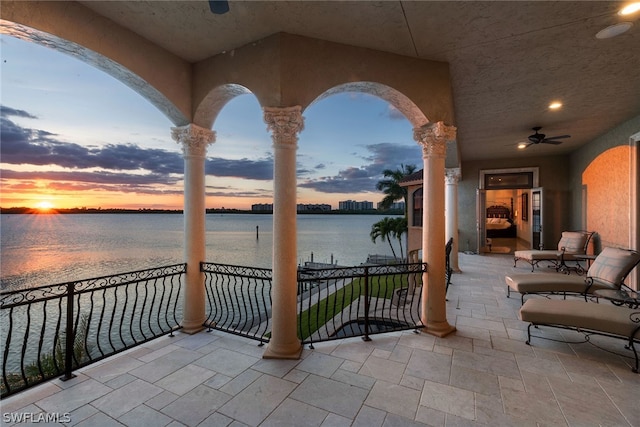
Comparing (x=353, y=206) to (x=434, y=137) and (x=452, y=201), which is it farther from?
(x=434, y=137)

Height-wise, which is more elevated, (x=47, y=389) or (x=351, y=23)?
(x=351, y=23)

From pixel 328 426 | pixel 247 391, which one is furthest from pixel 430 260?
pixel 247 391

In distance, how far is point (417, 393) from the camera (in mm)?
2385

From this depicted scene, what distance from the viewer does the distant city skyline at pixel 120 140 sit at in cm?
660

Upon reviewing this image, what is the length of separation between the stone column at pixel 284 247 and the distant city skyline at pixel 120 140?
286 mm

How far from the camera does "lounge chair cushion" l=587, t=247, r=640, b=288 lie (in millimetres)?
4039

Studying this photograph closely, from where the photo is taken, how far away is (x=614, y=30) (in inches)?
111

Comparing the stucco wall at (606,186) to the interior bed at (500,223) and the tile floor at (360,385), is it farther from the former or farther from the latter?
the interior bed at (500,223)

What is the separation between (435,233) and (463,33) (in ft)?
7.84

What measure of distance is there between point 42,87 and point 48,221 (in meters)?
121

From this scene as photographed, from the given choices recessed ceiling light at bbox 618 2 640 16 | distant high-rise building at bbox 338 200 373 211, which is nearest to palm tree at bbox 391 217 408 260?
distant high-rise building at bbox 338 200 373 211

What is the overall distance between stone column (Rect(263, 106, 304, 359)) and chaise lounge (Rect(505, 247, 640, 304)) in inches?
155

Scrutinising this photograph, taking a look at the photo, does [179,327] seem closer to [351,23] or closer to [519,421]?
[519,421]

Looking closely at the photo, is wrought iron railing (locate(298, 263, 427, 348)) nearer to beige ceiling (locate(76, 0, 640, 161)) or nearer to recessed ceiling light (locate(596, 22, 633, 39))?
beige ceiling (locate(76, 0, 640, 161))
